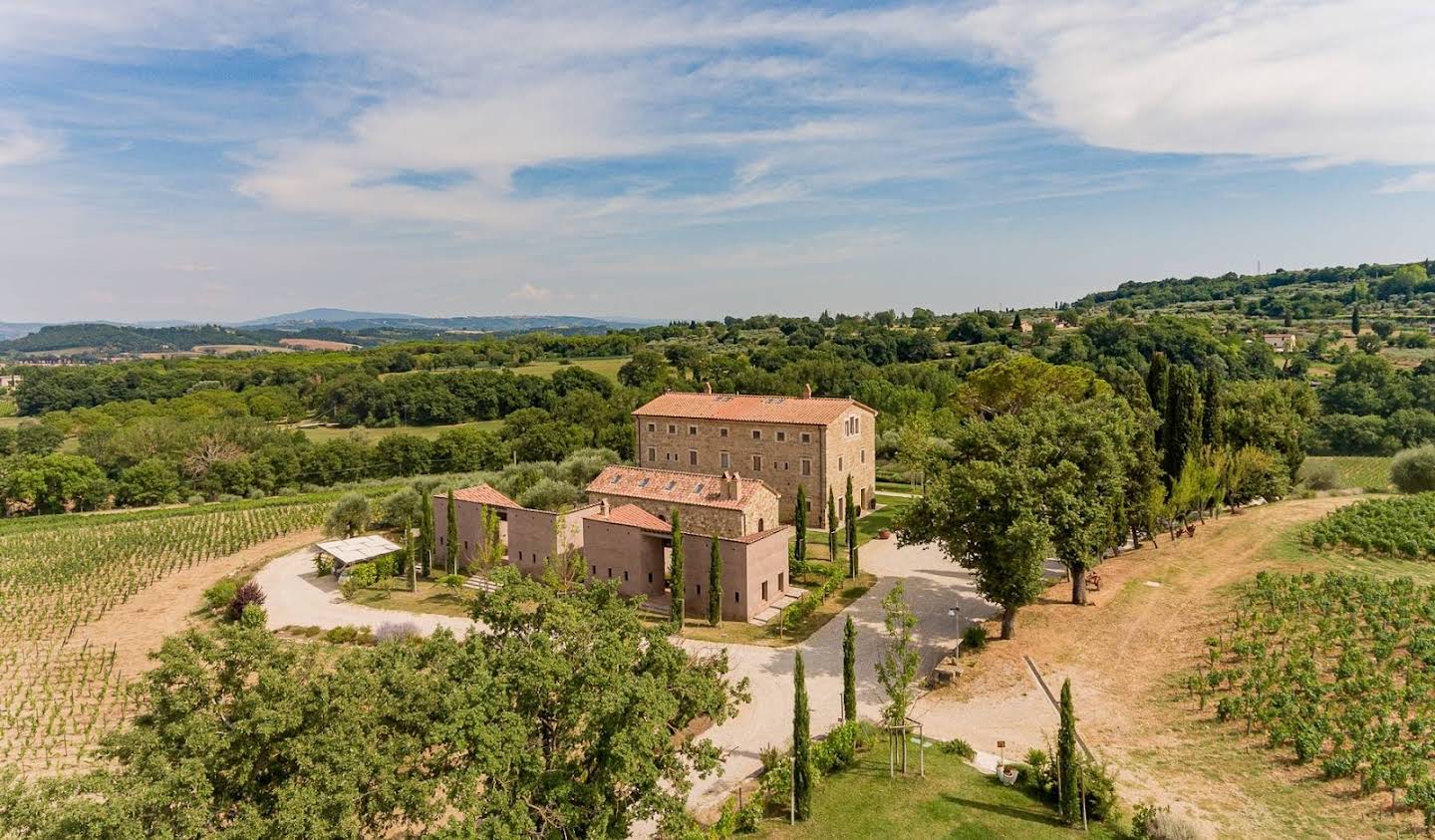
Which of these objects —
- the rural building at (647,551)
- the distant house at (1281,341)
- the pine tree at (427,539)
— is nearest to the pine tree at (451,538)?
the rural building at (647,551)

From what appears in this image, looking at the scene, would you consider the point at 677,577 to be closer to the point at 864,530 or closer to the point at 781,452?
the point at 781,452

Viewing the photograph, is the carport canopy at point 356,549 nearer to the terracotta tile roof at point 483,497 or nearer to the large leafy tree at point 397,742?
the terracotta tile roof at point 483,497

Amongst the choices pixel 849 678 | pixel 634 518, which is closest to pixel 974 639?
pixel 849 678

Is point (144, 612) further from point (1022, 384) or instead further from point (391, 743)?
point (1022, 384)

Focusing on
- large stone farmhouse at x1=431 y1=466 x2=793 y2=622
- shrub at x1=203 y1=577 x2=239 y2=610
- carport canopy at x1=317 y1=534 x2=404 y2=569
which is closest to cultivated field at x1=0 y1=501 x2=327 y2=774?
shrub at x1=203 y1=577 x2=239 y2=610

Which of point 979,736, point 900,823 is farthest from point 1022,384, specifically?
point 900,823

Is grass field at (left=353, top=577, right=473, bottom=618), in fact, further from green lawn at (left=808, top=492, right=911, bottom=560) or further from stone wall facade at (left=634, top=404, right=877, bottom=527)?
green lawn at (left=808, top=492, right=911, bottom=560)
